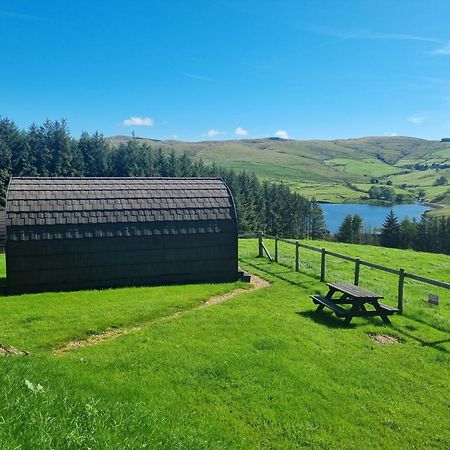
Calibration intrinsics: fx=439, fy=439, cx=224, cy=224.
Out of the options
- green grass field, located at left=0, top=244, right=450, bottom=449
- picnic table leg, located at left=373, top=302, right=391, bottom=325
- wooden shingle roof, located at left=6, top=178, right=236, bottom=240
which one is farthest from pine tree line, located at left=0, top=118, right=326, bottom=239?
picnic table leg, located at left=373, top=302, right=391, bottom=325

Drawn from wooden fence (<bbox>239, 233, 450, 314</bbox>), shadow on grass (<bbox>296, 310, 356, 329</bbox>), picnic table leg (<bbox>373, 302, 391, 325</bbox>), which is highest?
wooden fence (<bbox>239, 233, 450, 314</bbox>)

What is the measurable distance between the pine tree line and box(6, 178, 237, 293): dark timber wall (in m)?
35.9

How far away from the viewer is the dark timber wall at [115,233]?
677 inches

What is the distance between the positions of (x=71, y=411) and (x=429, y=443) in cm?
590

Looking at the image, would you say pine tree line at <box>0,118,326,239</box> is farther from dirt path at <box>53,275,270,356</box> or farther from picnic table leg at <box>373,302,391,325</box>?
picnic table leg at <box>373,302,391,325</box>

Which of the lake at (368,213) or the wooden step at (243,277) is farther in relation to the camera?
the lake at (368,213)

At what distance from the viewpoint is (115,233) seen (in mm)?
18234

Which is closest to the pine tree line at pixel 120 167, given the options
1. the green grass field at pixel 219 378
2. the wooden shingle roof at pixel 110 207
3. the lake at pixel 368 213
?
the wooden shingle roof at pixel 110 207

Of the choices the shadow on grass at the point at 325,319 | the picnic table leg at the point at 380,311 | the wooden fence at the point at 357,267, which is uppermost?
the wooden fence at the point at 357,267

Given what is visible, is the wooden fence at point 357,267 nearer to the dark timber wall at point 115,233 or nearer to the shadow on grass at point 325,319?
the shadow on grass at point 325,319

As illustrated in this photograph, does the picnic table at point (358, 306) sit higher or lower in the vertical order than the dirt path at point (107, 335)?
higher

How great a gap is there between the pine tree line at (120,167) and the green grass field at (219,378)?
4356 centimetres

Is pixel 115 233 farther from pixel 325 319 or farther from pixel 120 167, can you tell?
pixel 120 167

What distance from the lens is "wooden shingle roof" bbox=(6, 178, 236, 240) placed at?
17.4 metres
